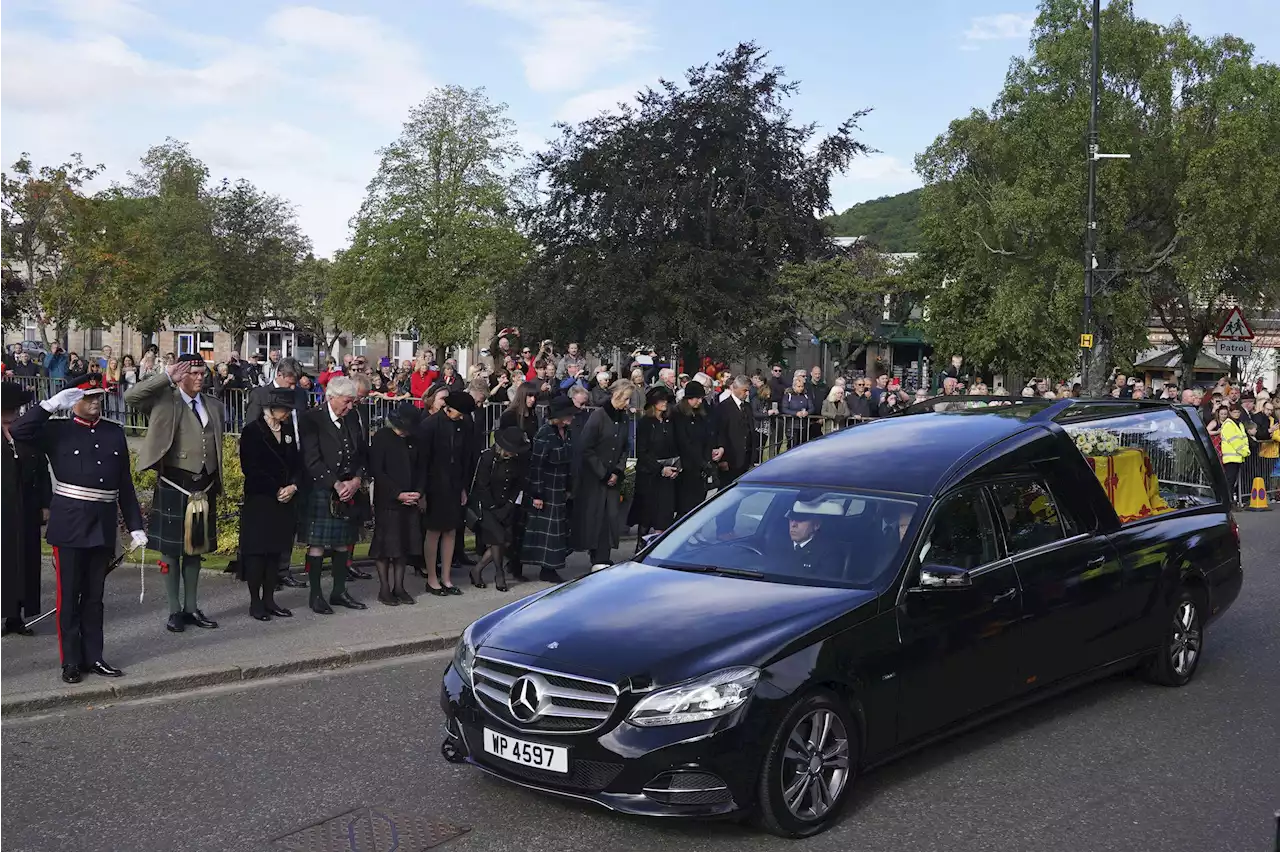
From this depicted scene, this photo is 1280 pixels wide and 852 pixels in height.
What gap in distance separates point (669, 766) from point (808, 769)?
26.2 inches

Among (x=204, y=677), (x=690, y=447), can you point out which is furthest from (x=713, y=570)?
(x=690, y=447)

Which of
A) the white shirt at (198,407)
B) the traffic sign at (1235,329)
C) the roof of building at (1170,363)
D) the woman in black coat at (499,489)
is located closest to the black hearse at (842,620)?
the white shirt at (198,407)

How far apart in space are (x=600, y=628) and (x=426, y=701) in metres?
2.48

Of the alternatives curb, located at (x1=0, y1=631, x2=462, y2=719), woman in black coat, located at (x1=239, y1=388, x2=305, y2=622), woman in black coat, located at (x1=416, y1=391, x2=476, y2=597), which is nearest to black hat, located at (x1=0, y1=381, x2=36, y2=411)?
woman in black coat, located at (x1=239, y1=388, x2=305, y2=622)

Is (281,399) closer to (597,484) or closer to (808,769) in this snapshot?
(597,484)

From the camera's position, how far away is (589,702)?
5.21 metres

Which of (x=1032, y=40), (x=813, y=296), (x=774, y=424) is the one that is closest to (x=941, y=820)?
(x=774, y=424)

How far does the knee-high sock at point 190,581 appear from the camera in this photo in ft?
30.9

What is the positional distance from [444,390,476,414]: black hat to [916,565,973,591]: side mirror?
5976 millimetres

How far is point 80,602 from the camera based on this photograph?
7.93 meters

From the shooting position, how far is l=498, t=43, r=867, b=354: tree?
40.3 meters

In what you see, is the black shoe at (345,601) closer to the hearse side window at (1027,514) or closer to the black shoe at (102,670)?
the black shoe at (102,670)

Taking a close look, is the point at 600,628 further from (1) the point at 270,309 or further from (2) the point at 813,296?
(1) the point at 270,309

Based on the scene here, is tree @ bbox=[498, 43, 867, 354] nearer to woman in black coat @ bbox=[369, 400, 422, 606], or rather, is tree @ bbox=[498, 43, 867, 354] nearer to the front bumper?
woman in black coat @ bbox=[369, 400, 422, 606]
